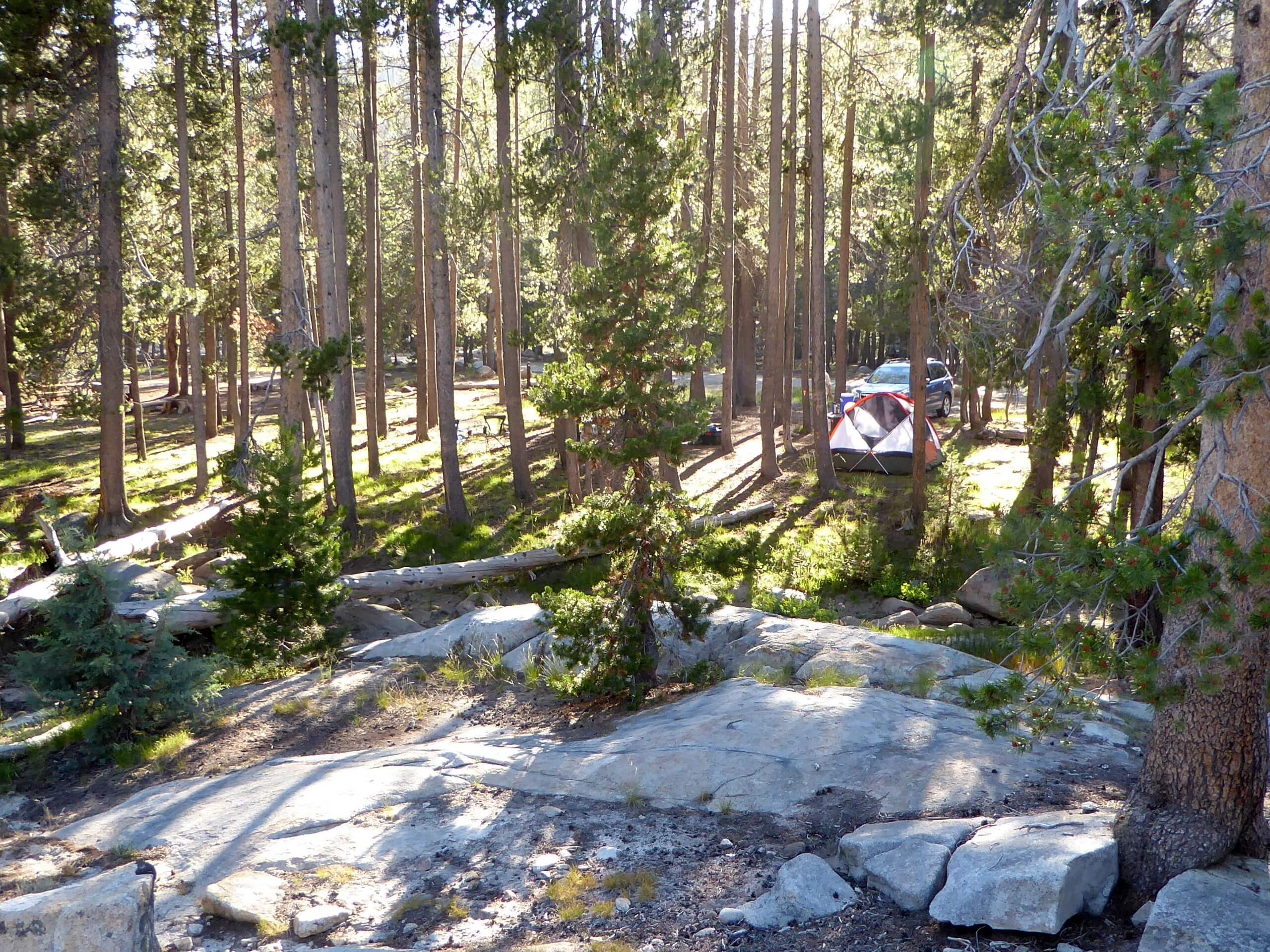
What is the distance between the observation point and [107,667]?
845 cm

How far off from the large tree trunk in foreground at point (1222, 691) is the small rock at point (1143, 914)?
0.25 ft

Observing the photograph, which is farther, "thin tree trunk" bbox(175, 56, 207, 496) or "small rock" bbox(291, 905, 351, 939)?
"thin tree trunk" bbox(175, 56, 207, 496)

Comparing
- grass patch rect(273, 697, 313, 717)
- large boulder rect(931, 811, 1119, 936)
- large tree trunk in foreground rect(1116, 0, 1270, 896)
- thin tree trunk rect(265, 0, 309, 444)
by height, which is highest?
thin tree trunk rect(265, 0, 309, 444)

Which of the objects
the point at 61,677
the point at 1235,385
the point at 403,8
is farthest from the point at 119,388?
the point at 1235,385

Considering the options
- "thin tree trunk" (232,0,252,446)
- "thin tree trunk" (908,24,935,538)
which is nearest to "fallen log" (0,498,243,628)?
"thin tree trunk" (232,0,252,446)

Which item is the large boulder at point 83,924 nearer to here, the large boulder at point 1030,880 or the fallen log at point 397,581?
the large boulder at point 1030,880

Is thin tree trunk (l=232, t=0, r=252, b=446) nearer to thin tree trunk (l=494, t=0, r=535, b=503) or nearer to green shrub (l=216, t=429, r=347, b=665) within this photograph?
thin tree trunk (l=494, t=0, r=535, b=503)

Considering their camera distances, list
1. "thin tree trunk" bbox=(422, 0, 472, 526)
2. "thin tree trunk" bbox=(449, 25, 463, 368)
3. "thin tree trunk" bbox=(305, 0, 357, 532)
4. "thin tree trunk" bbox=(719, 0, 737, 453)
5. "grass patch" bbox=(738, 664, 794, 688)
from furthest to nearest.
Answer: "thin tree trunk" bbox=(719, 0, 737, 453) < "thin tree trunk" bbox=(449, 25, 463, 368) < "thin tree trunk" bbox=(422, 0, 472, 526) < "thin tree trunk" bbox=(305, 0, 357, 532) < "grass patch" bbox=(738, 664, 794, 688)

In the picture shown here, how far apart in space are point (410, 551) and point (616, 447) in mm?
8268

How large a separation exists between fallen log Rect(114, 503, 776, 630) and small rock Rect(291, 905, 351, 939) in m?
5.55

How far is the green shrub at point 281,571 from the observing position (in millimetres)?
10031

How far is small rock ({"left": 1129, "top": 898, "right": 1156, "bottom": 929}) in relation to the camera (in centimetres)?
475

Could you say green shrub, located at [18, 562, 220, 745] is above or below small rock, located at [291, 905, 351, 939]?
above

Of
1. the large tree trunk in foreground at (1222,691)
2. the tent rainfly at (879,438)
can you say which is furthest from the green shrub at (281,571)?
the tent rainfly at (879,438)
